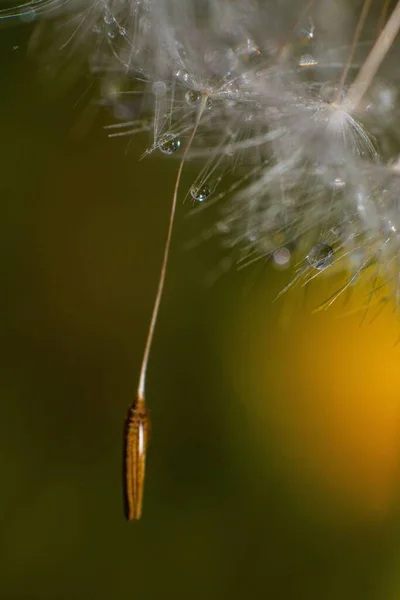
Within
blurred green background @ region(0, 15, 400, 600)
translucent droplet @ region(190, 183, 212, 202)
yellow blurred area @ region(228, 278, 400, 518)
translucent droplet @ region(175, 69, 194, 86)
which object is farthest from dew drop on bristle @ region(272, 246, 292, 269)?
blurred green background @ region(0, 15, 400, 600)

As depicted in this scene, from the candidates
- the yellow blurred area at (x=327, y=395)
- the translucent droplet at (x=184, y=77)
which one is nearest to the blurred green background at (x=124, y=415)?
the yellow blurred area at (x=327, y=395)

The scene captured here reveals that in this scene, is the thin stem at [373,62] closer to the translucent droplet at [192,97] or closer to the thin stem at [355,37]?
the thin stem at [355,37]

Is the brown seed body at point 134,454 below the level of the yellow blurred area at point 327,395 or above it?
below

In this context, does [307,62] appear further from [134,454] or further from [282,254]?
[134,454]

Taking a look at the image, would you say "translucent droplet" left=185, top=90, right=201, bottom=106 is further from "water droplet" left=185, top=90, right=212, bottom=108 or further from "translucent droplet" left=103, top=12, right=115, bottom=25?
"translucent droplet" left=103, top=12, right=115, bottom=25

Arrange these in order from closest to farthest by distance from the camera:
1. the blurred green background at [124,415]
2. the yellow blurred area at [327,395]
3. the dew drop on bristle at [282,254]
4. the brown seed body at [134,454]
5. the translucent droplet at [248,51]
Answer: the brown seed body at [134,454] < the translucent droplet at [248,51] < the dew drop on bristle at [282,254] < the yellow blurred area at [327,395] < the blurred green background at [124,415]

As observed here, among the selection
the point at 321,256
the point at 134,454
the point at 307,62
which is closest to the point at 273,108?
the point at 307,62
